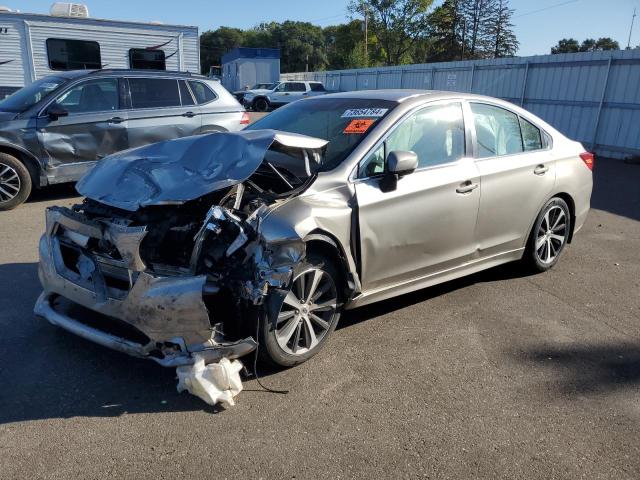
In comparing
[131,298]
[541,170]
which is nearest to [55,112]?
[131,298]

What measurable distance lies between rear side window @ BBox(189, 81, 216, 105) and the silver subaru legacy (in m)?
4.28

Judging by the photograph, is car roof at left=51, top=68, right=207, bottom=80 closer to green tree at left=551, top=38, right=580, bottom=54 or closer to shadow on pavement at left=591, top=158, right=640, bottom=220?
shadow on pavement at left=591, top=158, right=640, bottom=220

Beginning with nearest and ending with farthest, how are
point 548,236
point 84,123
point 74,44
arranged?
point 548,236
point 84,123
point 74,44

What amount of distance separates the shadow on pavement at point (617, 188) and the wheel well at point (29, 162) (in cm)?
847

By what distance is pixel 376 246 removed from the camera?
148 inches

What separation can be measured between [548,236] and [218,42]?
108428 mm

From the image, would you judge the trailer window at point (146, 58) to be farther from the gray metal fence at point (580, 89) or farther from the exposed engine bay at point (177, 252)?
the gray metal fence at point (580, 89)

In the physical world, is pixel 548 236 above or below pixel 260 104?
above

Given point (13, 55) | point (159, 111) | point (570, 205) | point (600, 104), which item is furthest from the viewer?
point (600, 104)

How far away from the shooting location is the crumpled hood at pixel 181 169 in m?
3.33

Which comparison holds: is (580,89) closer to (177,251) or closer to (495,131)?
(495,131)

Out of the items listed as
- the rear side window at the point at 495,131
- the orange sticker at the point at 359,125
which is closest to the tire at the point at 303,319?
the orange sticker at the point at 359,125

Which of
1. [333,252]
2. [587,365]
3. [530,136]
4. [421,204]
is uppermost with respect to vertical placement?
[530,136]

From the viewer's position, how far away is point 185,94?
28.0 feet
